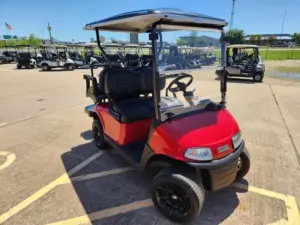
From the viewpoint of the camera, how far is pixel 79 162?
3400mm

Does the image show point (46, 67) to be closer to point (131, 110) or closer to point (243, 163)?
point (131, 110)

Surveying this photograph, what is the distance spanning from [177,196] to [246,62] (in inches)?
445

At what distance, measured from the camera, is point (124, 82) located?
341 centimetres

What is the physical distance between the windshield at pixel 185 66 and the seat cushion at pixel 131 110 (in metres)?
0.61

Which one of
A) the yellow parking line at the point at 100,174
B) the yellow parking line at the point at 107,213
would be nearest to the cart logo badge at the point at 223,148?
the yellow parking line at the point at 107,213

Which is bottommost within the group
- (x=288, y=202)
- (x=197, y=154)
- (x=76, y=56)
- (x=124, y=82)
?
(x=288, y=202)

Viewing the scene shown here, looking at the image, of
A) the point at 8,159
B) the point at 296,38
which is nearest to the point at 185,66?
the point at 8,159

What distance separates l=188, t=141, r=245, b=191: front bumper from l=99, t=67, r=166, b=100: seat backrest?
1787 millimetres

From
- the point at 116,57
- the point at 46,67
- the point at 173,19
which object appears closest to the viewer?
the point at 173,19

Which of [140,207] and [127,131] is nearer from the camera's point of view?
[140,207]

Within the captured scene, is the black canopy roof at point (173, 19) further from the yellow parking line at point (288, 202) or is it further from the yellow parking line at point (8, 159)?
the yellow parking line at point (8, 159)

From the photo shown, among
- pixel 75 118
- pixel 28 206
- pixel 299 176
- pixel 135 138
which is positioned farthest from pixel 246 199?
pixel 75 118

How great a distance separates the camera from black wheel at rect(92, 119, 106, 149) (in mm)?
3657

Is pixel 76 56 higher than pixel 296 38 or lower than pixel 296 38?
lower
